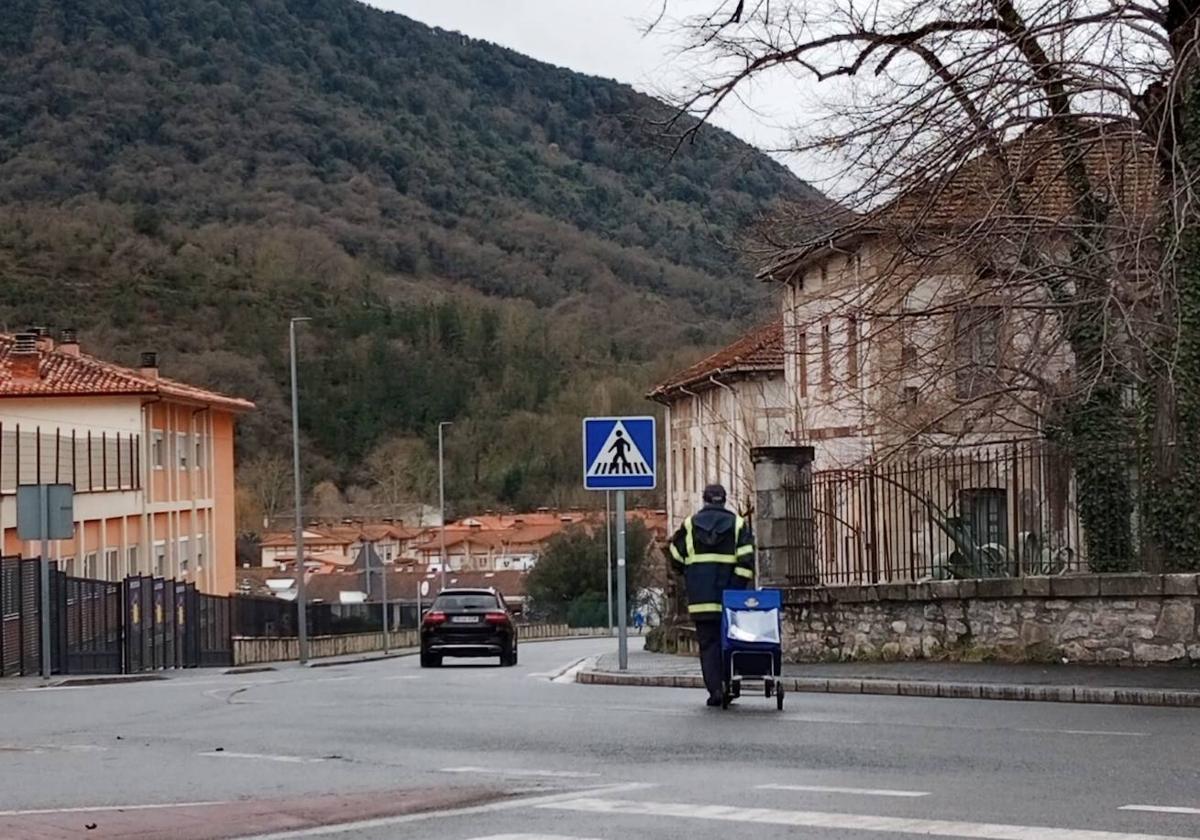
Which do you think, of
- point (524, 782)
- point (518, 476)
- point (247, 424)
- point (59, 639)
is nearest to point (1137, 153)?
point (524, 782)

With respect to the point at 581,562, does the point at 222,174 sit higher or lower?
higher

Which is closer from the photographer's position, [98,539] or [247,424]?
[98,539]

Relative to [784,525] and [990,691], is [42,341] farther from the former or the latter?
[990,691]

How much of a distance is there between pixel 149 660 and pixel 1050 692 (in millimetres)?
26664

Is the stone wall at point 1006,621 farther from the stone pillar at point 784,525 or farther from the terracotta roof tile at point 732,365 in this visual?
the terracotta roof tile at point 732,365

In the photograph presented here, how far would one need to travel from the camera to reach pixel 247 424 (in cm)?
10256

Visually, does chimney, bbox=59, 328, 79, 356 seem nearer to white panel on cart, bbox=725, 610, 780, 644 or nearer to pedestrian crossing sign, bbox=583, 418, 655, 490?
pedestrian crossing sign, bbox=583, 418, 655, 490

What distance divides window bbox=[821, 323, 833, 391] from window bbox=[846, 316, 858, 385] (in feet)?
0.77

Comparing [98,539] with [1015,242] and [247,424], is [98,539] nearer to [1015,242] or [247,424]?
[1015,242]

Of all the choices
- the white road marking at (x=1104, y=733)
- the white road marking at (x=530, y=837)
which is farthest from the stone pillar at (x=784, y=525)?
the white road marking at (x=530, y=837)

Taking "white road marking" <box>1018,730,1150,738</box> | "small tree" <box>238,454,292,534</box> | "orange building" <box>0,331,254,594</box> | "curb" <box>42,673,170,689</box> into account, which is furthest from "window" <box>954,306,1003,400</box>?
"small tree" <box>238,454,292,534</box>

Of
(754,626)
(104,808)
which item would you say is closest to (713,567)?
(754,626)

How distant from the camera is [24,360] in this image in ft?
190

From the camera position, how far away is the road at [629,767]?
343 inches
